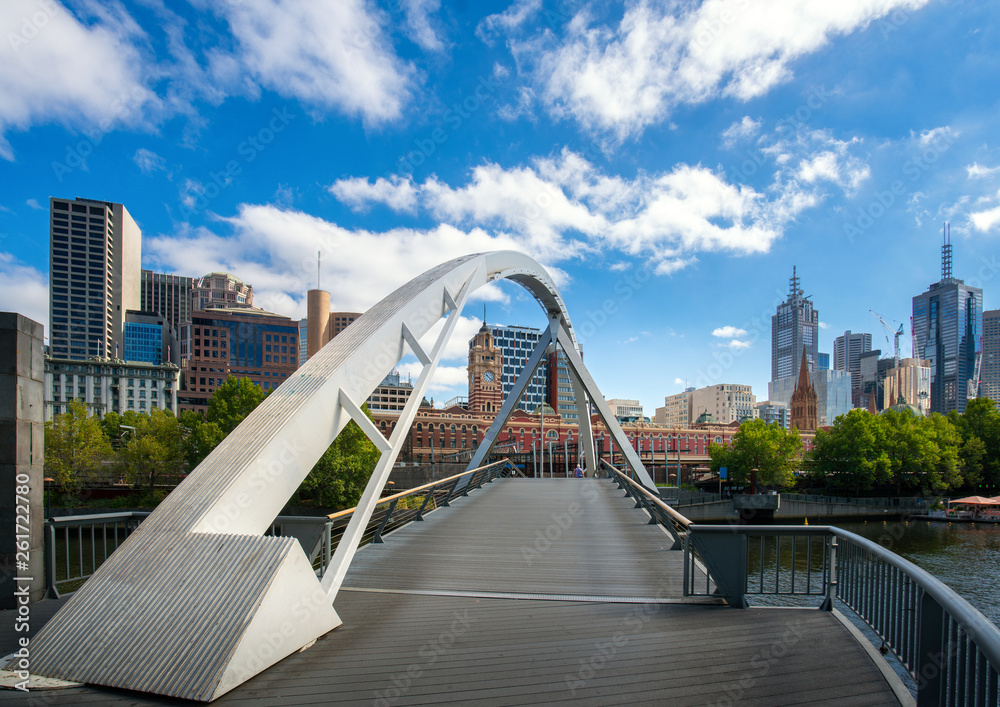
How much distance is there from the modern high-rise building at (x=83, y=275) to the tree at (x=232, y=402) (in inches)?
3840

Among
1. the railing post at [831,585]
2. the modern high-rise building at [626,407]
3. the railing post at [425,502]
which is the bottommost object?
the modern high-rise building at [626,407]

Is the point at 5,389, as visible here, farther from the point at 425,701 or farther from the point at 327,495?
the point at 327,495

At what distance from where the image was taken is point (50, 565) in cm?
495

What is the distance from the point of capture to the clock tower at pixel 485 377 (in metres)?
89.4

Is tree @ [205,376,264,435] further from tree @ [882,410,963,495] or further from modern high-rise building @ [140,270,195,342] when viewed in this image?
modern high-rise building @ [140,270,195,342]

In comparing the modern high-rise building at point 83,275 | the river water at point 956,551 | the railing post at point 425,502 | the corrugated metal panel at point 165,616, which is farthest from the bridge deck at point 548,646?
the modern high-rise building at point 83,275

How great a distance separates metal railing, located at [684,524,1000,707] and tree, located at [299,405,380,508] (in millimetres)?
27550

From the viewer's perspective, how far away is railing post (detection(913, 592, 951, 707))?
2.59 meters

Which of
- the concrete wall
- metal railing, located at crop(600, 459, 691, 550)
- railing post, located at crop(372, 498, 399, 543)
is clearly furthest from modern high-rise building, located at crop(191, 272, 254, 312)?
the concrete wall

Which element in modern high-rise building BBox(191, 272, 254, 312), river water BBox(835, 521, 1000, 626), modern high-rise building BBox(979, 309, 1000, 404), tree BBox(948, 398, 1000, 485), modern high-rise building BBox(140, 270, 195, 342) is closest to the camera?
river water BBox(835, 521, 1000, 626)

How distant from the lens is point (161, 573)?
11.9 feet

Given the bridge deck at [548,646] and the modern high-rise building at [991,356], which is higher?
the modern high-rise building at [991,356]


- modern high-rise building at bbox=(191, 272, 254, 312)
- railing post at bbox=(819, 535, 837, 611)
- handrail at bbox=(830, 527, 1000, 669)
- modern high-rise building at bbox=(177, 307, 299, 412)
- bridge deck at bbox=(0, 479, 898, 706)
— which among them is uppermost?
modern high-rise building at bbox=(191, 272, 254, 312)

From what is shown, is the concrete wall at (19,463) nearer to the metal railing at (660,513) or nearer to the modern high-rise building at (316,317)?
the metal railing at (660,513)
